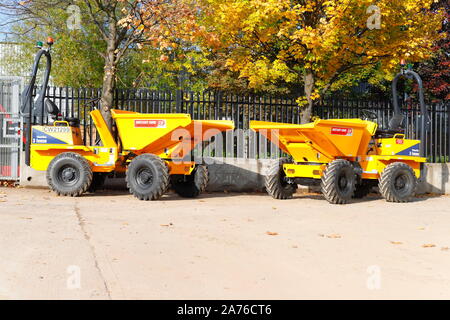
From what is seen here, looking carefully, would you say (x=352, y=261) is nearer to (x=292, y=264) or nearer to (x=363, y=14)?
(x=292, y=264)

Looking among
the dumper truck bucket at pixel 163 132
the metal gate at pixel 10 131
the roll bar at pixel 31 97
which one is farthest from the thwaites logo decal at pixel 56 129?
the metal gate at pixel 10 131

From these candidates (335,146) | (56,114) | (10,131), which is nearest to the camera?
(335,146)

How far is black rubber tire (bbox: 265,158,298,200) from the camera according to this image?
13617mm

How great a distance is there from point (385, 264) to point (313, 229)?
2.60 m

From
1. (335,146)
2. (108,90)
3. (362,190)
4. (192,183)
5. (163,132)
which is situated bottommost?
(362,190)

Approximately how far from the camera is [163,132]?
1259 cm

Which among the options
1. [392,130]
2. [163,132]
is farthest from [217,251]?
[392,130]

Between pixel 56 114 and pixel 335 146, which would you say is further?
pixel 56 114

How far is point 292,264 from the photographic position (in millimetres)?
6371

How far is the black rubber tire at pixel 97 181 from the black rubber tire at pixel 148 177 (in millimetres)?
1577

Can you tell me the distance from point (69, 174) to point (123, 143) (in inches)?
52.2

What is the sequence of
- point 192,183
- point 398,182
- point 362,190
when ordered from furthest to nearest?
point 362,190, point 398,182, point 192,183

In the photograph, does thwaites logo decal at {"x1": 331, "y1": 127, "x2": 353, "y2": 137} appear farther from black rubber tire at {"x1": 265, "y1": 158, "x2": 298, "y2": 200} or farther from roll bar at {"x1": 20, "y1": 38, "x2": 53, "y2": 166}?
roll bar at {"x1": 20, "y1": 38, "x2": 53, "y2": 166}

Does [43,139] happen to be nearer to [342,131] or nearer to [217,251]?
[342,131]
